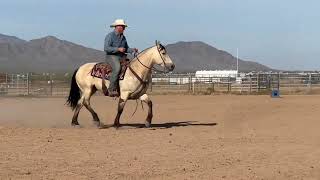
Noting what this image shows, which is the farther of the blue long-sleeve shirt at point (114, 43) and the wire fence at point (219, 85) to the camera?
the wire fence at point (219, 85)

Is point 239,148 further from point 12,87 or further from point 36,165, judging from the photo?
point 12,87

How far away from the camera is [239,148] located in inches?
421

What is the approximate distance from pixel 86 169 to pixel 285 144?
4.23m

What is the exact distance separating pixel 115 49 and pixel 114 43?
0.19 m

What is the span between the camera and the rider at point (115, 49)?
14586 mm

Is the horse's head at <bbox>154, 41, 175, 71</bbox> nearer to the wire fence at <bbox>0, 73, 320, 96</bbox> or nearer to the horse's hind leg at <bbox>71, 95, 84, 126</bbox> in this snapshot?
the horse's hind leg at <bbox>71, 95, 84, 126</bbox>

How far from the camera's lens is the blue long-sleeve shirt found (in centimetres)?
1466

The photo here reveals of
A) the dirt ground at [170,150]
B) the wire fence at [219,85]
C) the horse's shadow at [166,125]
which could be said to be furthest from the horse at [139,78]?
the wire fence at [219,85]

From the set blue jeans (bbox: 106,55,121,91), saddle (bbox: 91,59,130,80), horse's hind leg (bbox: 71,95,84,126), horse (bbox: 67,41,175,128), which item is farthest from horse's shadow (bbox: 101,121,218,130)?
saddle (bbox: 91,59,130,80)

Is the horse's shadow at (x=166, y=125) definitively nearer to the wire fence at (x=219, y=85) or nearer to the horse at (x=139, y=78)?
the horse at (x=139, y=78)

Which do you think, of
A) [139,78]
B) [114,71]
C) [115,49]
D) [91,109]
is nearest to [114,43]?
[115,49]

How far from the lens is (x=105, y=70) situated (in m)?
15.0

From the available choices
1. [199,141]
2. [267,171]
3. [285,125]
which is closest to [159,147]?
[199,141]

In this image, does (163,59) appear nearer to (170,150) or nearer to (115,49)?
(115,49)
